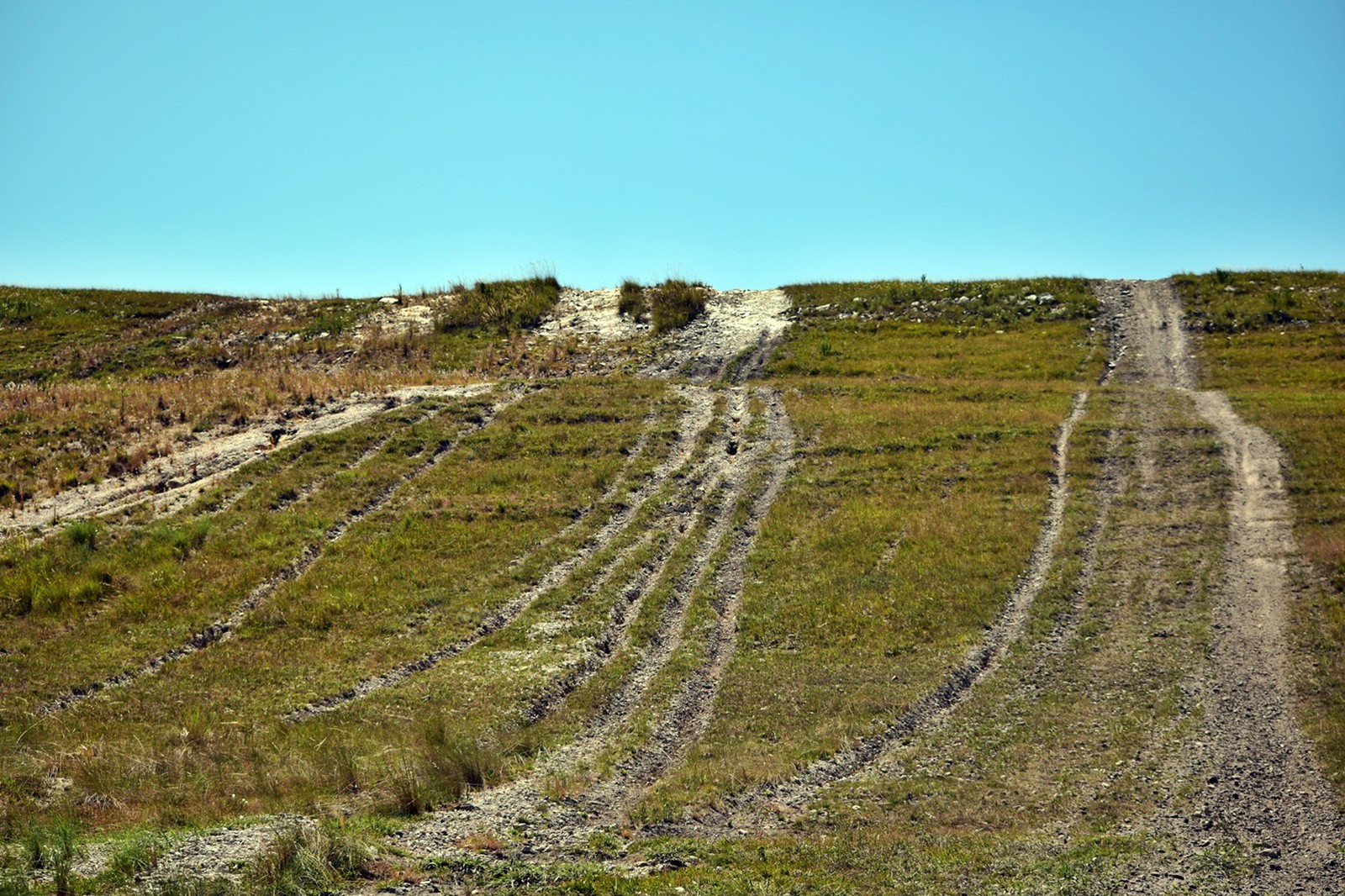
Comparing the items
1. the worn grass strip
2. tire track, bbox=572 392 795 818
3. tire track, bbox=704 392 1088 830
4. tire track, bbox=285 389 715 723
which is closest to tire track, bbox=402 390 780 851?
tire track, bbox=572 392 795 818

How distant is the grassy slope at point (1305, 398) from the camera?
1897cm

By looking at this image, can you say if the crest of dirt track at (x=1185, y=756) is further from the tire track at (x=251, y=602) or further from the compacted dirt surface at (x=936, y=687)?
the tire track at (x=251, y=602)

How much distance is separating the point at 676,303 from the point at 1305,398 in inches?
1060

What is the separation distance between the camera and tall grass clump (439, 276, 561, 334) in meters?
52.5

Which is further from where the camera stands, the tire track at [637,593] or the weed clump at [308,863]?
the tire track at [637,593]

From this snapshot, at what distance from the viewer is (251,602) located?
25.4 metres

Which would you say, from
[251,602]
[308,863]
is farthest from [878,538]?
[308,863]

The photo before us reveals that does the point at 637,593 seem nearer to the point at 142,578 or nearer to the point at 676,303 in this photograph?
the point at 142,578

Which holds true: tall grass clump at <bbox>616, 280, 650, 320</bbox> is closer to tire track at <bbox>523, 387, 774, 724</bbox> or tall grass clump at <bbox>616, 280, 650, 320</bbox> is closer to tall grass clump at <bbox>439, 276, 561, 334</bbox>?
tall grass clump at <bbox>439, 276, 561, 334</bbox>

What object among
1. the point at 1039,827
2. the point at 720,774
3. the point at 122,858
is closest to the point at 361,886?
the point at 122,858

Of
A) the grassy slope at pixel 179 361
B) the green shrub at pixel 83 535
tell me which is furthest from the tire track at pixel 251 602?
the grassy slope at pixel 179 361

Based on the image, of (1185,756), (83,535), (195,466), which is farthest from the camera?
(195,466)

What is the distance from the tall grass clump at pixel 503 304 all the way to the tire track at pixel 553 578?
16.4 meters

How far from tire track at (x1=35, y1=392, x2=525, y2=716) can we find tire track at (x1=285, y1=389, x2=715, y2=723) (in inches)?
165
